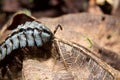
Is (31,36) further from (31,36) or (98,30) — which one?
(98,30)

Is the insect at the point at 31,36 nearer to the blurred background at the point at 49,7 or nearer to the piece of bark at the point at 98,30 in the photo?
the piece of bark at the point at 98,30

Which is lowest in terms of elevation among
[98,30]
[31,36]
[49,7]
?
[49,7]

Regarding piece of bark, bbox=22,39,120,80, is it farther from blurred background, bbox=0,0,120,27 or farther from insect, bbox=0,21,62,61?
blurred background, bbox=0,0,120,27

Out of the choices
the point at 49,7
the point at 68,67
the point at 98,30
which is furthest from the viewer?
the point at 49,7

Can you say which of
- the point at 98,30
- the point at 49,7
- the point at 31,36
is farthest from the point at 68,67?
the point at 49,7

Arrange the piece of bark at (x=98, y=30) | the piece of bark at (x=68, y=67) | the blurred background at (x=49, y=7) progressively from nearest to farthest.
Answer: the piece of bark at (x=68, y=67)
the piece of bark at (x=98, y=30)
the blurred background at (x=49, y=7)

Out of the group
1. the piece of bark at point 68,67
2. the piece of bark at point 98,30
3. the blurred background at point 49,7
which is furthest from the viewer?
the blurred background at point 49,7

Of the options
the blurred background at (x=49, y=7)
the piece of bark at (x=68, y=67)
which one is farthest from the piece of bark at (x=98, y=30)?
the blurred background at (x=49, y=7)

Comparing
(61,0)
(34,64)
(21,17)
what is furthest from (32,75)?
(61,0)
